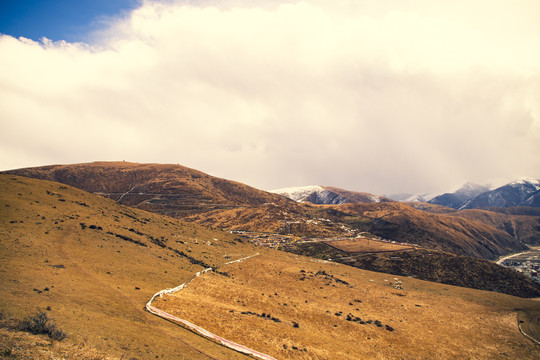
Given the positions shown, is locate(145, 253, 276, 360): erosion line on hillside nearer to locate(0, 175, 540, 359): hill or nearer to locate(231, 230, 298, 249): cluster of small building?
locate(0, 175, 540, 359): hill

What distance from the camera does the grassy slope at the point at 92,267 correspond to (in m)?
21.5

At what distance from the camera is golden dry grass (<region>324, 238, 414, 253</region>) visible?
116m

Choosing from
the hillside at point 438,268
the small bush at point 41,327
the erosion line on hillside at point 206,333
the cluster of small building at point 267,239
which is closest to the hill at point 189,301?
the small bush at point 41,327

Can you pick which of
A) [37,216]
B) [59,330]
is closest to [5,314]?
[59,330]

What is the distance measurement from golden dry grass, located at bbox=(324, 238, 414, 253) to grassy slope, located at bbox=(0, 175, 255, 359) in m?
63.8

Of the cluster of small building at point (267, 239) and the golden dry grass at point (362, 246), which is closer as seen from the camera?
the golden dry grass at point (362, 246)

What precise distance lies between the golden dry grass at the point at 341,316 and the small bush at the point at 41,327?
44.7 ft

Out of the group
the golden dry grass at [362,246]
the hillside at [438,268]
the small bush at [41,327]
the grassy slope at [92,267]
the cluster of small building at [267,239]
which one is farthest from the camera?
the cluster of small building at [267,239]

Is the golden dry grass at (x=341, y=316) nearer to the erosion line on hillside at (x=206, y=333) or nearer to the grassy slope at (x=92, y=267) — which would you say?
the erosion line on hillside at (x=206, y=333)

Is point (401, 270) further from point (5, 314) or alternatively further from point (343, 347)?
point (5, 314)

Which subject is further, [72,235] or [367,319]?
[72,235]

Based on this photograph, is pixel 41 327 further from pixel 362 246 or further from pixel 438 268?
pixel 362 246

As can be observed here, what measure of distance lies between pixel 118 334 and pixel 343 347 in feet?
80.2

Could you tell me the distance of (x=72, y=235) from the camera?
152 ft
